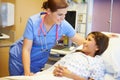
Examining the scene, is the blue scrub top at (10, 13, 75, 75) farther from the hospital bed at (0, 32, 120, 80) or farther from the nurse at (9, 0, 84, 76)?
the hospital bed at (0, 32, 120, 80)

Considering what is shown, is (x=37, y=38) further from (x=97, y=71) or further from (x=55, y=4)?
(x=97, y=71)

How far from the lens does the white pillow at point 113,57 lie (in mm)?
1822

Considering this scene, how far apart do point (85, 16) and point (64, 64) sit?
1.57m

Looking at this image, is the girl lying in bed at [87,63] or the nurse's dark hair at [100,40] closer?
the girl lying in bed at [87,63]

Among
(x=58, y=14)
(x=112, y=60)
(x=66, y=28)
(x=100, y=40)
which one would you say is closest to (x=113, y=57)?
(x=112, y=60)

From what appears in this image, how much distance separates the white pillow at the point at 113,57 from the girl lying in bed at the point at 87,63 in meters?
0.07

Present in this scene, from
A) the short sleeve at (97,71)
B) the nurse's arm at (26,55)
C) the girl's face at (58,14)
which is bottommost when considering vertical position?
the short sleeve at (97,71)

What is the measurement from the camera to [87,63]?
1727 mm

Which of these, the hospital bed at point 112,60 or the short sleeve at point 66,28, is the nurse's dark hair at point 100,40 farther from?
the short sleeve at point 66,28

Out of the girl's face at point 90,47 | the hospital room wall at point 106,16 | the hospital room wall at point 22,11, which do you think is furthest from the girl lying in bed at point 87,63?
the hospital room wall at point 106,16

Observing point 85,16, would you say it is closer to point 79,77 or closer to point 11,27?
point 11,27

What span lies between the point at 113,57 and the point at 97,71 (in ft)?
0.93

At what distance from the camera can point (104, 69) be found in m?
1.84

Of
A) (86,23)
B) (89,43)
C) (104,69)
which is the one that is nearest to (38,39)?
(89,43)
